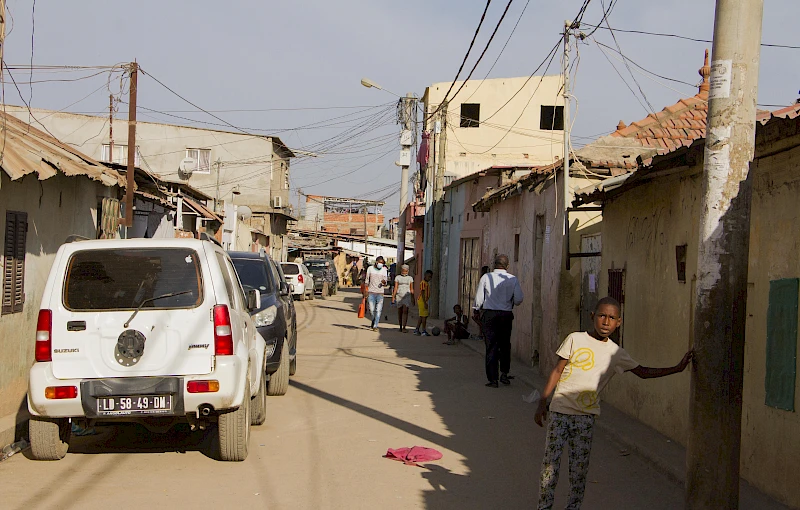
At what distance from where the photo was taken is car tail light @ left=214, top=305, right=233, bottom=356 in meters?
6.87

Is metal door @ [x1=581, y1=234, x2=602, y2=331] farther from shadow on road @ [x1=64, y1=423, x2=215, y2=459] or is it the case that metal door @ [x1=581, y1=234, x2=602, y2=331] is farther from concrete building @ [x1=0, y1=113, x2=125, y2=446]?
concrete building @ [x1=0, y1=113, x2=125, y2=446]

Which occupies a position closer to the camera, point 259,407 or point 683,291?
point 683,291

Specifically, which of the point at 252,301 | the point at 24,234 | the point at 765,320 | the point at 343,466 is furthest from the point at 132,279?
the point at 765,320

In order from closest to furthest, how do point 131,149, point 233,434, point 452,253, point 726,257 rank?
1. point 726,257
2. point 233,434
3. point 131,149
4. point 452,253

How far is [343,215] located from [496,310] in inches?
2832

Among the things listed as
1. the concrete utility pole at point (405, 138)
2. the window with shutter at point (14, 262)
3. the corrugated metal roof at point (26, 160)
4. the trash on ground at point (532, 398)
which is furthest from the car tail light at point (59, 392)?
the concrete utility pole at point (405, 138)

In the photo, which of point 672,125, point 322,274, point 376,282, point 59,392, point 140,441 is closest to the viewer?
point 59,392

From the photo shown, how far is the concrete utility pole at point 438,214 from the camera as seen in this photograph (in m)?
25.7

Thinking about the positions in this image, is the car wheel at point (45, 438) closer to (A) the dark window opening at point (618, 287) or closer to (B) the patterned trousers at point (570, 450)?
(B) the patterned trousers at point (570, 450)

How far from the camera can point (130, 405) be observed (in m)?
6.74

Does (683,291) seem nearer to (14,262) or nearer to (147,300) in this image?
(147,300)

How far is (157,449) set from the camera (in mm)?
7750

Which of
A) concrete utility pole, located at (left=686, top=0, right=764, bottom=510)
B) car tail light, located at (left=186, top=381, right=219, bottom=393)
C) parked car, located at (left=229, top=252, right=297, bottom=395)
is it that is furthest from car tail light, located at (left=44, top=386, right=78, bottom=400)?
concrete utility pole, located at (left=686, top=0, right=764, bottom=510)

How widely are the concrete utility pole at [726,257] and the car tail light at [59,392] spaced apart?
15.3 feet
